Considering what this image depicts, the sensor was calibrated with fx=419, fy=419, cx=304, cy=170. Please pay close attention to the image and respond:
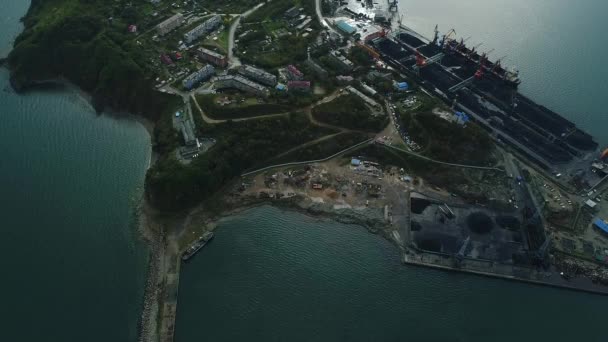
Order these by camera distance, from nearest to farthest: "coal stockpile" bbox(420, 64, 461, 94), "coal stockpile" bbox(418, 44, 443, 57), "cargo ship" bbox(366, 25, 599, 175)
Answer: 1. "cargo ship" bbox(366, 25, 599, 175)
2. "coal stockpile" bbox(420, 64, 461, 94)
3. "coal stockpile" bbox(418, 44, 443, 57)

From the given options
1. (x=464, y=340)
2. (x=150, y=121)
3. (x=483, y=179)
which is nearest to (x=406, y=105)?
(x=483, y=179)

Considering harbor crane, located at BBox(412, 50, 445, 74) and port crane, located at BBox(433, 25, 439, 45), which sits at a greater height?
port crane, located at BBox(433, 25, 439, 45)

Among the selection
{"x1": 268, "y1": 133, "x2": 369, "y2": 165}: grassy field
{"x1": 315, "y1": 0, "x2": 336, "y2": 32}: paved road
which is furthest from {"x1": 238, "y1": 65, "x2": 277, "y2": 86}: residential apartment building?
{"x1": 315, "y1": 0, "x2": 336, "y2": 32}: paved road

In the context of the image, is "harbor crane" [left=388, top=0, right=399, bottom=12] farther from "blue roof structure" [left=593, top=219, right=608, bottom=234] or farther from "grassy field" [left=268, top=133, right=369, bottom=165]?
"blue roof structure" [left=593, top=219, right=608, bottom=234]

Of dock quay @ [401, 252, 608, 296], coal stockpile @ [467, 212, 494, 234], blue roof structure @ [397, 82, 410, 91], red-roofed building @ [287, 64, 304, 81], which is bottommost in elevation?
dock quay @ [401, 252, 608, 296]

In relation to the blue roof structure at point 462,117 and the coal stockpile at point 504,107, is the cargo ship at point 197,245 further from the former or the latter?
the coal stockpile at point 504,107

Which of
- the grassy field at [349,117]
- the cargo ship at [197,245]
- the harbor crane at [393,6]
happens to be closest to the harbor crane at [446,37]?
the harbor crane at [393,6]
